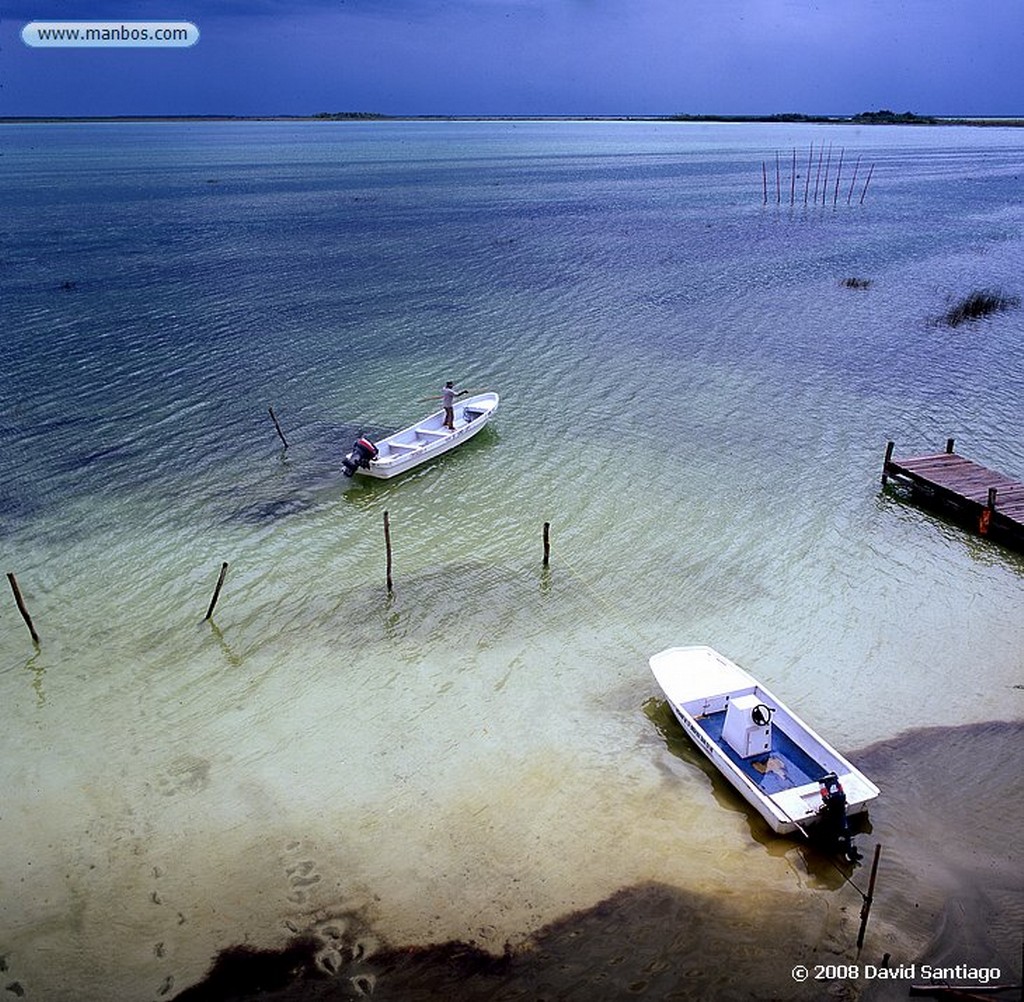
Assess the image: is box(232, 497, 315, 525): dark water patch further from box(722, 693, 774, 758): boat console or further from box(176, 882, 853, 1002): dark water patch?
box(722, 693, 774, 758): boat console

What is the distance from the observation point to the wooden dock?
2092 centimetres

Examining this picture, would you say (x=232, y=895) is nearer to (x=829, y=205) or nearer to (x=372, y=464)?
(x=372, y=464)

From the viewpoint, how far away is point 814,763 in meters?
13.6

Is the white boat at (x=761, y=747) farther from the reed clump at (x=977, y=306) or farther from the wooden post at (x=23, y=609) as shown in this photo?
the reed clump at (x=977, y=306)

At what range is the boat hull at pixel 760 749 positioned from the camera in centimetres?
1258

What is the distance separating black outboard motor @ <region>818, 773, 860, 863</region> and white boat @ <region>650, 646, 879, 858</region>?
15 mm

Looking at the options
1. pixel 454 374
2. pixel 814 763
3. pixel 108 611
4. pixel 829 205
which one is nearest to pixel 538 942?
pixel 814 763

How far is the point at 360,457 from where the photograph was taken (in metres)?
24.1

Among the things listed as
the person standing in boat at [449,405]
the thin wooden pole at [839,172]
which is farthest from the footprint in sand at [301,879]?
the thin wooden pole at [839,172]

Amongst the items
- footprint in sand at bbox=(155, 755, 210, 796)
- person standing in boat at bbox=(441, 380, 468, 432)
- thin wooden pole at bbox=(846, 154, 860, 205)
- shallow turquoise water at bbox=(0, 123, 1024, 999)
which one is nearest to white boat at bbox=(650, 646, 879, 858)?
shallow turquoise water at bbox=(0, 123, 1024, 999)

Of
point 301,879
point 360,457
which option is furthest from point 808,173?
point 301,879

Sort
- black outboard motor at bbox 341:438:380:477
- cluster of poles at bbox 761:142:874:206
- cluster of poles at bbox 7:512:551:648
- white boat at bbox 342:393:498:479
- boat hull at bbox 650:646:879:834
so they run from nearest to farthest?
boat hull at bbox 650:646:879:834 < cluster of poles at bbox 7:512:551:648 < black outboard motor at bbox 341:438:380:477 < white boat at bbox 342:393:498:479 < cluster of poles at bbox 761:142:874:206

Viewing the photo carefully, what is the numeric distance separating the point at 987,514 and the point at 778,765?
11747 millimetres

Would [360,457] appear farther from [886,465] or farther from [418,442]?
[886,465]
